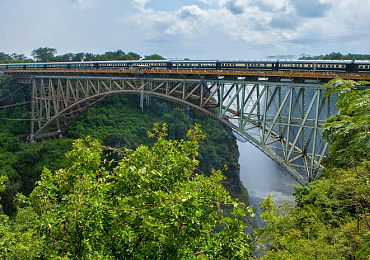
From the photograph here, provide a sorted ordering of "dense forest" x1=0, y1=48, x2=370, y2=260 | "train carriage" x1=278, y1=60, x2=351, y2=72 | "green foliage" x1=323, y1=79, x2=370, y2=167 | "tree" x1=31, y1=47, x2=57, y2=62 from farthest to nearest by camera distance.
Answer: "tree" x1=31, y1=47, x2=57, y2=62 → "train carriage" x1=278, y1=60, x2=351, y2=72 → "green foliage" x1=323, y1=79, x2=370, y2=167 → "dense forest" x1=0, y1=48, x2=370, y2=260

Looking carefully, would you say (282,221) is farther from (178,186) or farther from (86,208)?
(86,208)

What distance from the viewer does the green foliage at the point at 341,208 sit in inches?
254

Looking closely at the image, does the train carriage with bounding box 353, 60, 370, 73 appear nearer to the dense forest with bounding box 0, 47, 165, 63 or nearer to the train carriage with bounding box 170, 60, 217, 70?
the train carriage with bounding box 170, 60, 217, 70

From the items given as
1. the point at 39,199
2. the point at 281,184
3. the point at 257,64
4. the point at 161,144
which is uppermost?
the point at 257,64

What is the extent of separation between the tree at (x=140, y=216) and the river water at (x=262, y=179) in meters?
33.6

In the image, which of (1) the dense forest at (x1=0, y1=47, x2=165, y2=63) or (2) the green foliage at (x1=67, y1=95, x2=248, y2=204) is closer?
(2) the green foliage at (x1=67, y1=95, x2=248, y2=204)

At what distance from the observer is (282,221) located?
955cm

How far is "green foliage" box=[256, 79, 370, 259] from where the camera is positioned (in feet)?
21.1

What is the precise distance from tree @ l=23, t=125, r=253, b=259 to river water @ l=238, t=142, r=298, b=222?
3360 centimetres

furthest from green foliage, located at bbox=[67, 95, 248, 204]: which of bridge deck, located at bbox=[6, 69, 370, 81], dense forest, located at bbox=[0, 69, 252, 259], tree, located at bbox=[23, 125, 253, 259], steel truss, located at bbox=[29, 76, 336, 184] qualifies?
tree, located at bbox=[23, 125, 253, 259]

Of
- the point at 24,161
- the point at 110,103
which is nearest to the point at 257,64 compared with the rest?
the point at 24,161

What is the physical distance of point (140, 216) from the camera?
536cm

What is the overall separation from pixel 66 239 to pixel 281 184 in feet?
162

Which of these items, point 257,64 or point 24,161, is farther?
point 24,161
